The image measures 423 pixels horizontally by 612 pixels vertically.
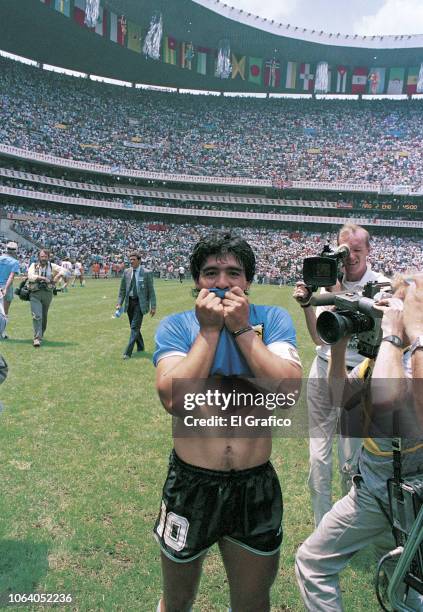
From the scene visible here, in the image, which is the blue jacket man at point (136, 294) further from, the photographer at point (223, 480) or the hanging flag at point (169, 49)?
the hanging flag at point (169, 49)

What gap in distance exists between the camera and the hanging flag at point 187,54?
57906mm

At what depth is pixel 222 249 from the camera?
220 cm

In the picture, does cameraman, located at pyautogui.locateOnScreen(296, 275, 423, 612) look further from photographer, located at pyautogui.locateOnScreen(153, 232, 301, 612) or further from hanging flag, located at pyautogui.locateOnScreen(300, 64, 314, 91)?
hanging flag, located at pyautogui.locateOnScreen(300, 64, 314, 91)

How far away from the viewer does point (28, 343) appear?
10.4 metres

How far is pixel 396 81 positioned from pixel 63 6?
145 ft

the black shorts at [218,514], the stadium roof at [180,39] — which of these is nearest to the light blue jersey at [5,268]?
the black shorts at [218,514]

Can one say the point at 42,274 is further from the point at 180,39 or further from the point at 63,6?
the point at 180,39

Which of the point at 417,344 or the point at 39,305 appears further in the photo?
the point at 39,305

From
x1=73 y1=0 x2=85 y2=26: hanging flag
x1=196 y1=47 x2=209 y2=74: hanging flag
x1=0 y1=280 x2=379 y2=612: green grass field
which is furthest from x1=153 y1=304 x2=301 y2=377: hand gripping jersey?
x1=196 y1=47 x2=209 y2=74: hanging flag

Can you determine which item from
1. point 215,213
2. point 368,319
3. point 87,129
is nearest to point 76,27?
point 87,129

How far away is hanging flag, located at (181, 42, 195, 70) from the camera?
57.9 meters

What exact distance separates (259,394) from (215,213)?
2282 inches

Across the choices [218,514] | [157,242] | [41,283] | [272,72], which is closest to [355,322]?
[218,514]

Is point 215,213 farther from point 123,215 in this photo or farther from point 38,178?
point 38,178
